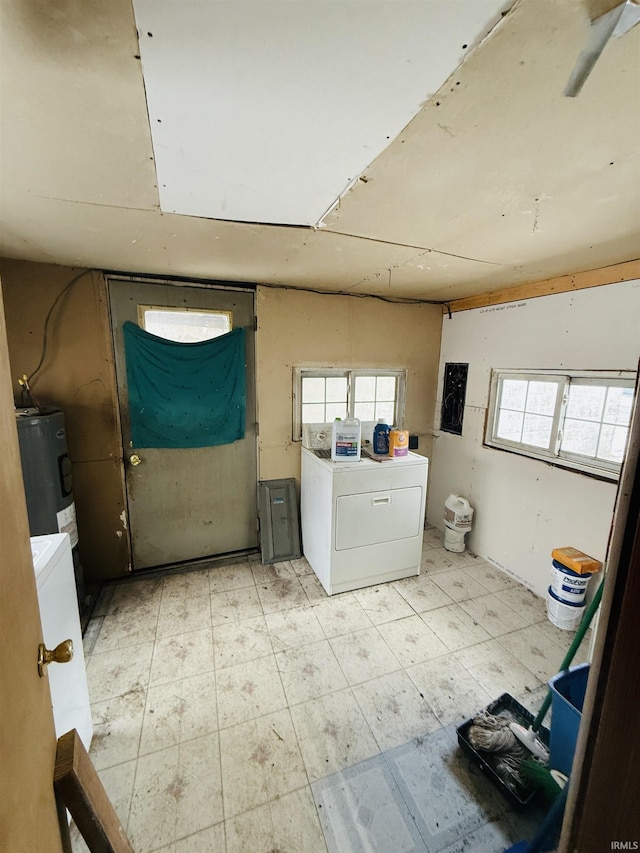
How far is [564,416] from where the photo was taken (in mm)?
2328

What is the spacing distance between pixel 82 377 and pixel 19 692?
2.26 metres

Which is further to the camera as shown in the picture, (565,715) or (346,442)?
(346,442)

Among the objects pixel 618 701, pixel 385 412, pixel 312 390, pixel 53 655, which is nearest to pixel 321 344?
pixel 312 390

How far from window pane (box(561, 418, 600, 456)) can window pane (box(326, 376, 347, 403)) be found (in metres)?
1.73

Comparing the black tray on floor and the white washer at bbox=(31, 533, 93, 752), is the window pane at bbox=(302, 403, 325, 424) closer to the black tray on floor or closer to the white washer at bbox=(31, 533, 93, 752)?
the white washer at bbox=(31, 533, 93, 752)

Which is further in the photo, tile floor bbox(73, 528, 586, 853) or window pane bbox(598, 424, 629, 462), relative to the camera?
window pane bbox(598, 424, 629, 462)

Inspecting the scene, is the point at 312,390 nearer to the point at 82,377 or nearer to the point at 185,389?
the point at 185,389

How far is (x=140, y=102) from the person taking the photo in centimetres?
79

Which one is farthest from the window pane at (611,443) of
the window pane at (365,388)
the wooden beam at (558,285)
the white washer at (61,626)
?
the white washer at (61,626)

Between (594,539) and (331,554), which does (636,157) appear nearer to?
(594,539)

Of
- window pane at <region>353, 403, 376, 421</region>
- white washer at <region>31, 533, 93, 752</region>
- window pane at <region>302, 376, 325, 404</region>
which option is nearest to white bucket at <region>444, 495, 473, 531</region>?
window pane at <region>353, 403, 376, 421</region>

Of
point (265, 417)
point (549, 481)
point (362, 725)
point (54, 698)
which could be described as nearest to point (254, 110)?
point (54, 698)

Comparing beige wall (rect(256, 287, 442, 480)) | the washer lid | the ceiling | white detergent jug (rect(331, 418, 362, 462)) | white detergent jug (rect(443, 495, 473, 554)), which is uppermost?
the ceiling

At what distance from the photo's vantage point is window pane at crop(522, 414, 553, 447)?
2.45 m
